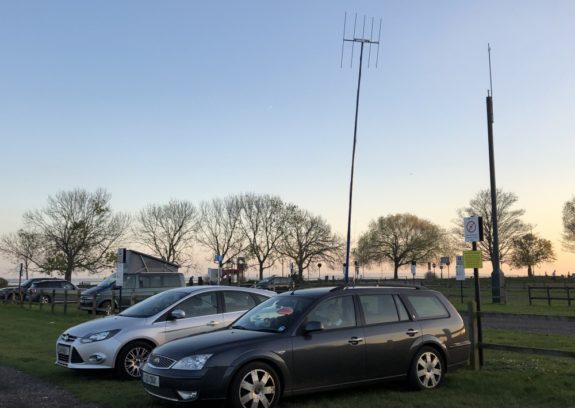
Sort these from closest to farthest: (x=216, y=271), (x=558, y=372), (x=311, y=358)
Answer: (x=311, y=358) → (x=558, y=372) → (x=216, y=271)

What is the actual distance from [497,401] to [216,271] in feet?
106

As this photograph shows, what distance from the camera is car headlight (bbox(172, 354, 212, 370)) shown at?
6578 mm

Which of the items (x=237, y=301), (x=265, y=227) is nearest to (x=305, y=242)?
(x=265, y=227)

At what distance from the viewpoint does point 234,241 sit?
240ft

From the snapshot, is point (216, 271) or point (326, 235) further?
point (326, 235)

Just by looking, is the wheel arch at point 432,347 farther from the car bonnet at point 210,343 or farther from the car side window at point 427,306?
the car bonnet at point 210,343

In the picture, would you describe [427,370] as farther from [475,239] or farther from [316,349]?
[475,239]

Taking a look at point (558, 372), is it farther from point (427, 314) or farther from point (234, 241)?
point (234, 241)

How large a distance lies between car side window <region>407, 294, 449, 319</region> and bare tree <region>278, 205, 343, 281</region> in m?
64.0

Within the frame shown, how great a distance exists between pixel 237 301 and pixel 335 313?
126 inches

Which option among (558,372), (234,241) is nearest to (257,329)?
(558,372)

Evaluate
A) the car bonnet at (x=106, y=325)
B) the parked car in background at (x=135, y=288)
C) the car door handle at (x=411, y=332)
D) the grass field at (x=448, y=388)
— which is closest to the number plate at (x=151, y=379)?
the grass field at (x=448, y=388)

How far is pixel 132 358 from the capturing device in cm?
909

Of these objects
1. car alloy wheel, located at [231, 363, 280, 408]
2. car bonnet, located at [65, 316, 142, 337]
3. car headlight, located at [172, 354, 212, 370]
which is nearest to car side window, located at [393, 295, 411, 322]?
car alloy wheel, located at [231, 363, 280, 408]
